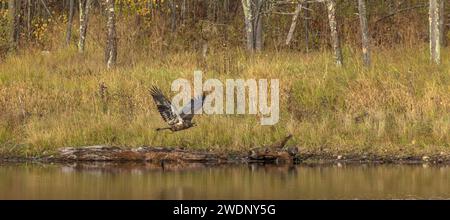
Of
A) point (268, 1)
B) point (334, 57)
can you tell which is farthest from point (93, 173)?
point (268, 1)

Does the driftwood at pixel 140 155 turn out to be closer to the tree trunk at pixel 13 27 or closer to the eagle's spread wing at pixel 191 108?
the eagle's spread wing at pixel 191 108

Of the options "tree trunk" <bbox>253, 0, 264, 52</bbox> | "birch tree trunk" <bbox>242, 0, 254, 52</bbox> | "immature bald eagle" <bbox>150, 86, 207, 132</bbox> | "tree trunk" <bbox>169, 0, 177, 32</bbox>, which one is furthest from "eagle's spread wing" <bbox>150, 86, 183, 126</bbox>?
"tree trunk" <bbox>169, 0, 177, 32</bbox>

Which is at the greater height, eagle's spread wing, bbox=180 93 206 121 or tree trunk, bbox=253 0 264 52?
tree trunk, bbox=253 0 264 52

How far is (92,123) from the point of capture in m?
17.9

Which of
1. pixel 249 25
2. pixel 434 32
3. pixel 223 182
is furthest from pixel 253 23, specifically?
pixel 223 182

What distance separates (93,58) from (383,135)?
8413mm

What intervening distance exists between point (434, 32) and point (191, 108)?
18.5 ft

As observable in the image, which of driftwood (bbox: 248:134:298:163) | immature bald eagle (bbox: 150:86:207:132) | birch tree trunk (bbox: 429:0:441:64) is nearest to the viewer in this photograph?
driftwood (bbox: 248:134:298:163)

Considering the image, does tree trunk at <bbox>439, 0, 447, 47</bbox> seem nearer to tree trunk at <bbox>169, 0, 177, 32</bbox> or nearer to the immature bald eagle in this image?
tree trunk at <bbox>169, 0, 177, 32</bbox>

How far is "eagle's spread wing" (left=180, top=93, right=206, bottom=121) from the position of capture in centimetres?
1680
